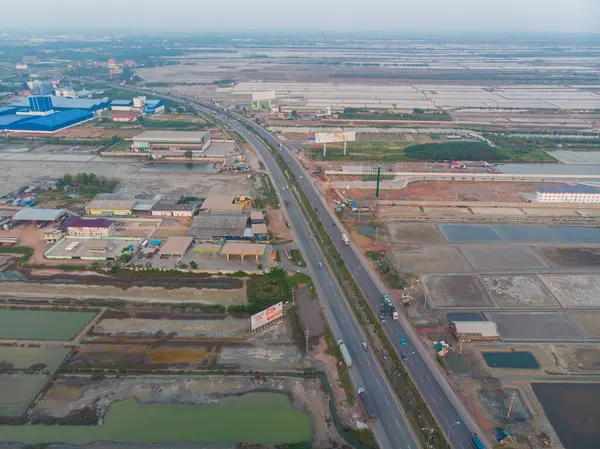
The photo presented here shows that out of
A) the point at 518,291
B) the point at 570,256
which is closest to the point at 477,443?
the point at 518,291

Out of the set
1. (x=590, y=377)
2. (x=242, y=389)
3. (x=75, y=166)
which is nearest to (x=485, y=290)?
(x=590, y=377)

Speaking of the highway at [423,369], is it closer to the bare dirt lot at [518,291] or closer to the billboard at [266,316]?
the billboard at [266,316]

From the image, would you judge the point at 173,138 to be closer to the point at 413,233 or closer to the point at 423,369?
the point at 413,233

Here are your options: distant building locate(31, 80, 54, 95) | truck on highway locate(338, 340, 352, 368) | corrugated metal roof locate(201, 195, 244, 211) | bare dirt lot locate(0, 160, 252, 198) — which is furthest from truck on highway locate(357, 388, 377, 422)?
distant building locate(31, 80, 54, 95)

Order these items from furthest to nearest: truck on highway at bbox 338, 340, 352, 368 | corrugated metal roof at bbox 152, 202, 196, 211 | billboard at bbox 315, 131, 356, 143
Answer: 1. billboard at bbox 315, 131, 356, 143
2. corrugated metal roof at bbox 152, 202, 196, 211
3. truck on highway at bbox 338, 340, 352, 368

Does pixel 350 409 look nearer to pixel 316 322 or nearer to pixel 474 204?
pixel 316 322

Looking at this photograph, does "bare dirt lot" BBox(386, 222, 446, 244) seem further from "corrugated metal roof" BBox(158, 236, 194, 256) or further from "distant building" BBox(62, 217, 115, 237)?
"distant building" BBox(62, 217, 115, 237)
